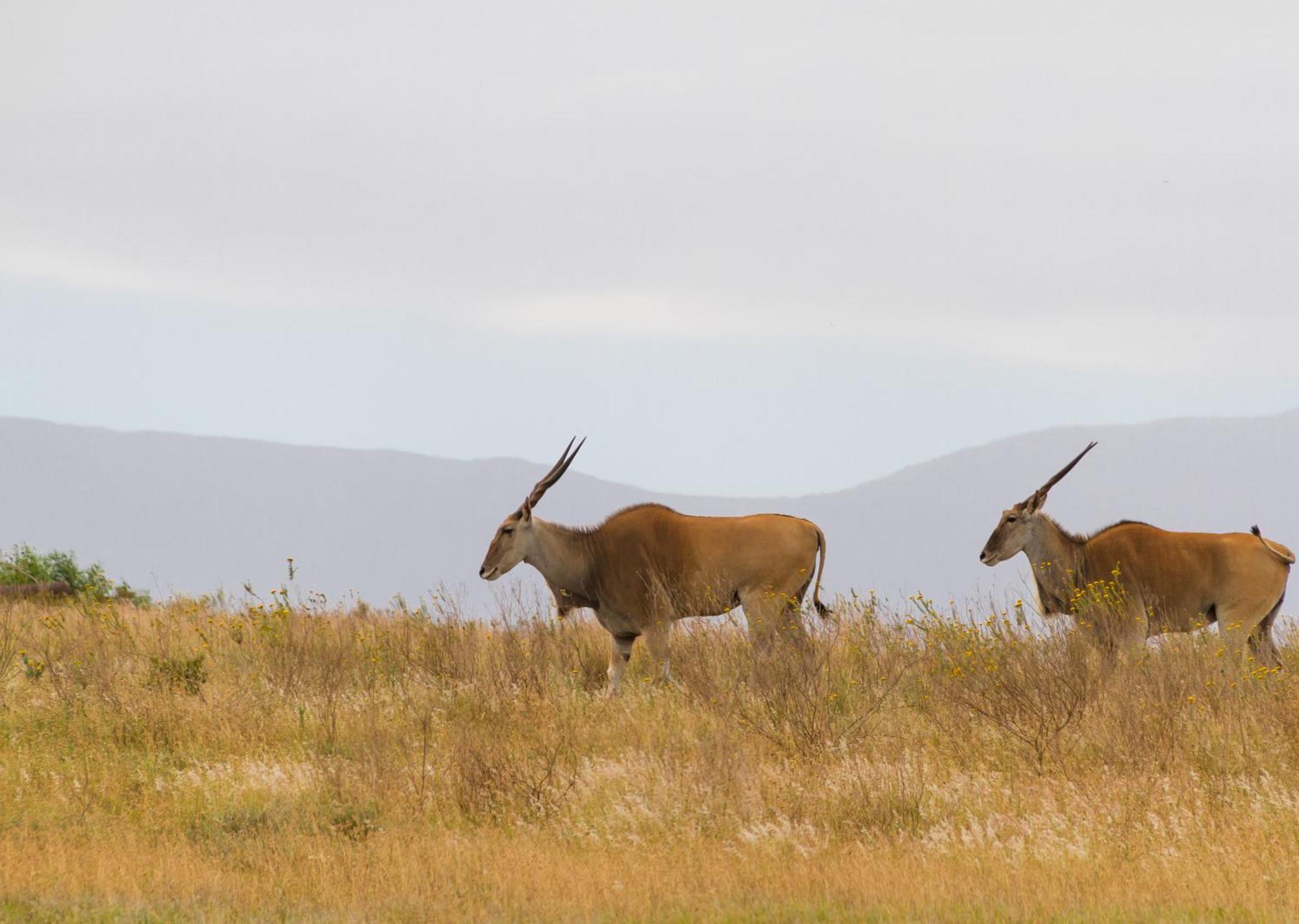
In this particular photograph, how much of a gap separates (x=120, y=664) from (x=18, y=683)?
951 millimetres

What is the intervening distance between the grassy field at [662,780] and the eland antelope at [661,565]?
0.35 metres

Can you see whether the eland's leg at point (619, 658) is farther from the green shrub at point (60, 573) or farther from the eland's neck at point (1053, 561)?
the green shrub at point (60, 573)

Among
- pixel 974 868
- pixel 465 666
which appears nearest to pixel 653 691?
pixel 465 666

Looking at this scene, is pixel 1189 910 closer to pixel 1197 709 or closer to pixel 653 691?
pixel 1197 709

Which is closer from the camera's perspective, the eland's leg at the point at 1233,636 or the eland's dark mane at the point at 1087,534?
the eland's leg at the point at 1233,636

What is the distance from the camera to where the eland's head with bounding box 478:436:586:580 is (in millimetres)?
14492

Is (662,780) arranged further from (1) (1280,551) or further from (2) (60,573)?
(2) (60,573)

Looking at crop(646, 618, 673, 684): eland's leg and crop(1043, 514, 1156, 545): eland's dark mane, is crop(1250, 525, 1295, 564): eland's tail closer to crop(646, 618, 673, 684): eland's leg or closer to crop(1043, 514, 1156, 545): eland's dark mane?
crop(1043, 514, 1156, 545): eland's dark mane

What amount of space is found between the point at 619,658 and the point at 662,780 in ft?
13.1

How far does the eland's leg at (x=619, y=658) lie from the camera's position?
1335cm

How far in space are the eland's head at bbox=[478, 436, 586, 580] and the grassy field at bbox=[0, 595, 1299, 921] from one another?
550 mm

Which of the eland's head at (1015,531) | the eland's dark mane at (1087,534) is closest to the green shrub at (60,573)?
the eland's head at (1015,531)

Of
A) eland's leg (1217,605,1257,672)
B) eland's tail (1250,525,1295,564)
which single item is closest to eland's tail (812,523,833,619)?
eland's leg (1217,605,1257,672)

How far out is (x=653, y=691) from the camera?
13.1m
